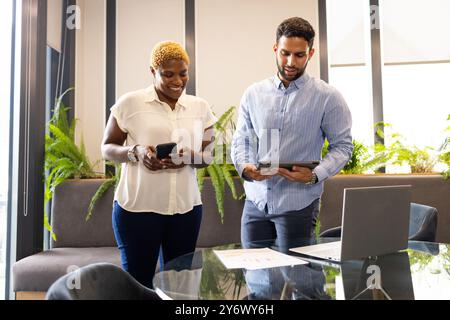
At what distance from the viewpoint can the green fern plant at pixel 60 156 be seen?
316 cm

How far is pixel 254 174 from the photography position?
179 centimetres

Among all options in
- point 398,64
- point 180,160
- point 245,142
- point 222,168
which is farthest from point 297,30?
point 398,64

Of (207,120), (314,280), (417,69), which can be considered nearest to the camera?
(314,280)

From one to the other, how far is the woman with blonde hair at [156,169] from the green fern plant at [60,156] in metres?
1.54

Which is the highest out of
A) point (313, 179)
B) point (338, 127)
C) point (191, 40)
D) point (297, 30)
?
point (191, 40)

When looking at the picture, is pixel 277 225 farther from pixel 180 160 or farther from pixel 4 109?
pixel 4 109

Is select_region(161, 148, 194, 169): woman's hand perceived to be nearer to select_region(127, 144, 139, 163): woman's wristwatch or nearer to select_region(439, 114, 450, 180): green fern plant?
select_region(127, 144, 139, 163): woman's wristwatch

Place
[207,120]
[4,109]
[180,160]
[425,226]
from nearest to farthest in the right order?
[180,160] < [207,120] < [425,226] < [4,109]

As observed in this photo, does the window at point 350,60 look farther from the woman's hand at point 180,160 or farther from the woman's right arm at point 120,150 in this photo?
the woman's right arm at point 120,150

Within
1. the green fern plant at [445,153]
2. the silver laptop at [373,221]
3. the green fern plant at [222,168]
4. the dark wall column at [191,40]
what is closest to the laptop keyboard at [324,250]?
the silver laptop at [373,221]

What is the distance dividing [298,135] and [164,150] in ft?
2.07

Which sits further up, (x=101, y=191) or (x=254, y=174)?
(x=254, y=174)

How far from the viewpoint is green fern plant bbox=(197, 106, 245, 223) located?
10.3 ft
